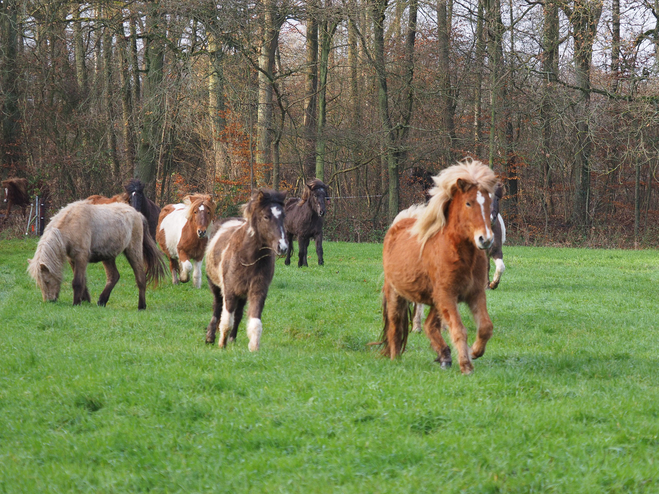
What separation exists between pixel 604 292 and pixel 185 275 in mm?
8559

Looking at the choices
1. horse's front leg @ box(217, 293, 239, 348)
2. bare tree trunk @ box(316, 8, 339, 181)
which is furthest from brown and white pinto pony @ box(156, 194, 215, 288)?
bare tree trunk @ box(316, 8, 339, 181)

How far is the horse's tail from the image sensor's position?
1292 centimetres

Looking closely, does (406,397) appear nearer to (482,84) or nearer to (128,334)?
(128,334)

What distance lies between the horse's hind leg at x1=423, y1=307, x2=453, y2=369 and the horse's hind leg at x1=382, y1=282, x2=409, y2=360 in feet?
1.25

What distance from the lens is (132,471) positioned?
14.2 ft

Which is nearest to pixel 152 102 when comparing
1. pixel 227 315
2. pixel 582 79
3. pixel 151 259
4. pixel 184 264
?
pixel 184 264

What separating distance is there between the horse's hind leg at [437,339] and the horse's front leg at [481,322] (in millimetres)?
380

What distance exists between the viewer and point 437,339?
7.25 metres

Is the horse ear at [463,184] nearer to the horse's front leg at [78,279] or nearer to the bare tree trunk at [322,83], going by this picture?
the horse's front leg at [78,279]

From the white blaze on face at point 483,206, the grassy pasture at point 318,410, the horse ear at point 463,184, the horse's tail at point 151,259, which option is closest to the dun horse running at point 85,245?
the horse's tail at point 151,259

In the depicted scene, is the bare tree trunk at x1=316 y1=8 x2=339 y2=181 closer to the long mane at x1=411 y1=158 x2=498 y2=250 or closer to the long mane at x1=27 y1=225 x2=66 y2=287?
the long mane at x1=27 y1=225 x2=66 y2=287

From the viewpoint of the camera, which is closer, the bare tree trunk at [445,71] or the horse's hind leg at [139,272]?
the horse's hind leg at [139,272]

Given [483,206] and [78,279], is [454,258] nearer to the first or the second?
[483,206]

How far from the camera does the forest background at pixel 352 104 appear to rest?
70.1 ft
